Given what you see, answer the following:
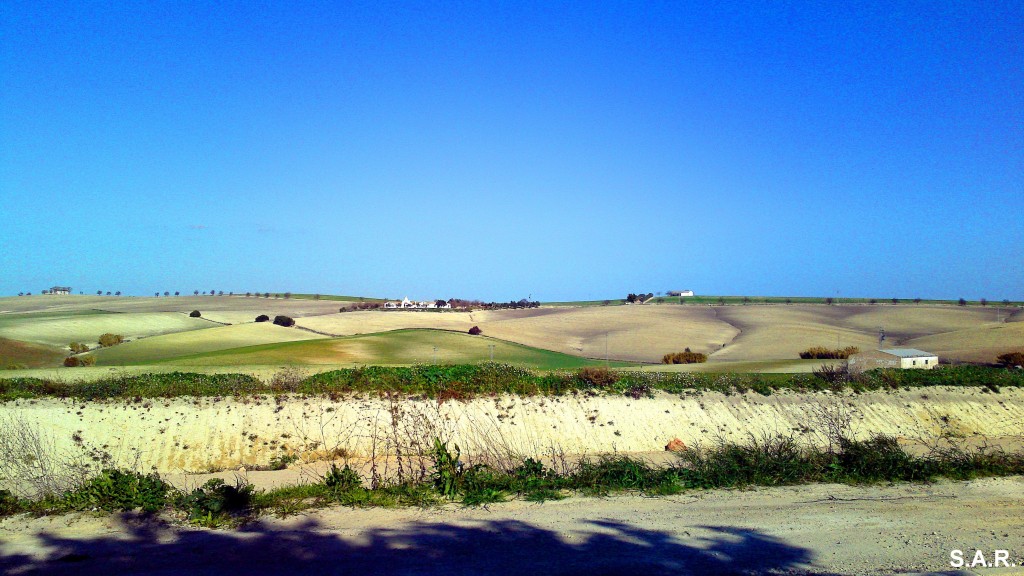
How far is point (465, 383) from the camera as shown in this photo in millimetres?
21469

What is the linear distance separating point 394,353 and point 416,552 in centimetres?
3556

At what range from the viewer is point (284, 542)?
29.0ft

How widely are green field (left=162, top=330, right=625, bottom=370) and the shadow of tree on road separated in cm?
2530

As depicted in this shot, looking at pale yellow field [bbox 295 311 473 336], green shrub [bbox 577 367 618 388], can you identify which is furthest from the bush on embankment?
pale yellow field [bbox 295 311 473 336]

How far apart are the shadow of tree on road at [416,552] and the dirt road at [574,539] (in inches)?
0.8

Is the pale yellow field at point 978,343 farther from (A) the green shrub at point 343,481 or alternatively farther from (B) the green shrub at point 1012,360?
(A) the green shrub at point 343,481

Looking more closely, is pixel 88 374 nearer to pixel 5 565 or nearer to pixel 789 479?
pixel 5 565

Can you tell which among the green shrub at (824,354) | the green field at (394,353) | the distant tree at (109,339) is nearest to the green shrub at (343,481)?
the green field at (394,353)

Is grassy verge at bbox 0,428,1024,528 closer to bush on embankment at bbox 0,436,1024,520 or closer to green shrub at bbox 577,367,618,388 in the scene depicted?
bush on embankment at bbox 0,436,1024,520

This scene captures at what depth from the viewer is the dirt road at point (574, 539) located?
802 centimetres

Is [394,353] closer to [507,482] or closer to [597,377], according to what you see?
[597,377]

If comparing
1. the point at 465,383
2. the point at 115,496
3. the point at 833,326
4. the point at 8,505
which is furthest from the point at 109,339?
the point at 833,326

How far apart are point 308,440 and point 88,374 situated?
13348 mm

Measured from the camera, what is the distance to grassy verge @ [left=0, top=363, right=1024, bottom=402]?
20234 millimetres
